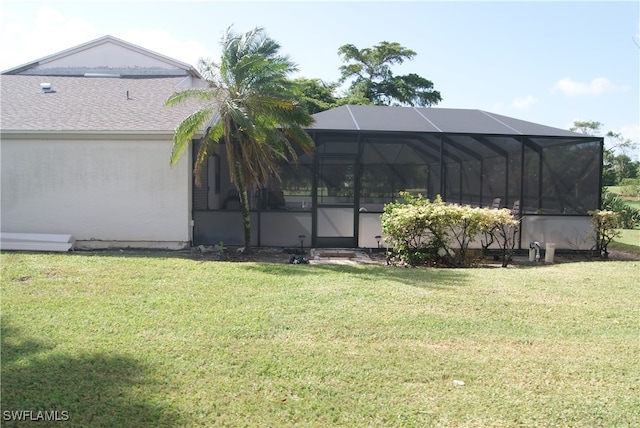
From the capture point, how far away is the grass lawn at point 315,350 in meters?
3.79

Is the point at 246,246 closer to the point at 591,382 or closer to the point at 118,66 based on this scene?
the point at 591,382

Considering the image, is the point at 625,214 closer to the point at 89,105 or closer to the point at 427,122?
the point at 427,122

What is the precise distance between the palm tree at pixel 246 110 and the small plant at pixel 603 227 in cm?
724

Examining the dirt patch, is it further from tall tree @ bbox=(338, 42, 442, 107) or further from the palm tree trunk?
tall tree @ bbox=(338, 42, 442, 107)

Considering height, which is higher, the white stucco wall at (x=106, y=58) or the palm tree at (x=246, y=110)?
the white stucco wall at (x=106, y=58)

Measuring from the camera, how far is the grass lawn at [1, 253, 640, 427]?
379 centimetres

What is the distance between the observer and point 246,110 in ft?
34.6

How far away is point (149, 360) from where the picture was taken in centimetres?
460

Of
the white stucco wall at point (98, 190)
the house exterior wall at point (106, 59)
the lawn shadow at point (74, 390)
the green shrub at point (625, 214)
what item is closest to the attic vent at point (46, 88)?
the white stucco wall at point (98, 190)

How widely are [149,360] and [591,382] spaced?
4051 mm

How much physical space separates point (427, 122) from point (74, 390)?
11144 millimetres

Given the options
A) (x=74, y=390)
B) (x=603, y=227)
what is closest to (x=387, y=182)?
(x=603, y=227)

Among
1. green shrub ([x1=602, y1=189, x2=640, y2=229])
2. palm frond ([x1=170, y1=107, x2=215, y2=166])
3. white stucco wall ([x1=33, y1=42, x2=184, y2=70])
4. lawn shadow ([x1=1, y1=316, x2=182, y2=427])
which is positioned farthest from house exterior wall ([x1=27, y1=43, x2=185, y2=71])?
green shrub ([x1=602, y1=189, x2=640, y2=229])

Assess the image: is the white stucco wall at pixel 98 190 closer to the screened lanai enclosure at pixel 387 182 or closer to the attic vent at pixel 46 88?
the screened lanai enclosure at pixel 387 182
